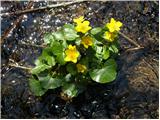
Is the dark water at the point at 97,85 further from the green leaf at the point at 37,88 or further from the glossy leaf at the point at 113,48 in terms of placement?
the glossy leaf at the point at 113,48

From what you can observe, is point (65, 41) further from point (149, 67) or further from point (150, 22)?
point (150, 22)

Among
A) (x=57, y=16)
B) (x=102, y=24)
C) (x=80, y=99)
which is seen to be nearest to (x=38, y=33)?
(x=57, y=16)

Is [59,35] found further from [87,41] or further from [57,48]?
[87,41]

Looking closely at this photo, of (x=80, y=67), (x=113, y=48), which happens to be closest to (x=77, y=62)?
(x=80, y=67)

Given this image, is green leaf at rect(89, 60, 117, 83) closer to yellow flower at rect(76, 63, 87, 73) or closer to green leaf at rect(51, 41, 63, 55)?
yellow flower at rect(76, 63, 87, 73)

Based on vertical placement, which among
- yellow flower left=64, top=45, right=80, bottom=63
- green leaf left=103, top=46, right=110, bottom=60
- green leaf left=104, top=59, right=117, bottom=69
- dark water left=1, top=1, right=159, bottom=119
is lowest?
dark water left=1, top=1, right=159, bottom=119

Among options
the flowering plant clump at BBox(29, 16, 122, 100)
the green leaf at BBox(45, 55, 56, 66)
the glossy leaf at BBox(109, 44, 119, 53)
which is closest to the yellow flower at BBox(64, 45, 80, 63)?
the flowering plant clump at BBox(29, 16, 122, 100)
